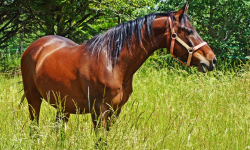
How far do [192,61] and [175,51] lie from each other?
20cm

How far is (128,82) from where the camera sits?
2.95 meters

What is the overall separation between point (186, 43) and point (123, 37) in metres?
0.67

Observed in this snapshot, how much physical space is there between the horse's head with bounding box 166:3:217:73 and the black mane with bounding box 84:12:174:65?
0.50 ft

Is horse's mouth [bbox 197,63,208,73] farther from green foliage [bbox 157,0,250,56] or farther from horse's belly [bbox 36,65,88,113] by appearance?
green foliage [bbox 157,0,250,56]

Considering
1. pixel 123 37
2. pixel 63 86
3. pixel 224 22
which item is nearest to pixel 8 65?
pixel 224 22

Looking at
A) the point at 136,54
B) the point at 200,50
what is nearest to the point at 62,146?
the point at 136,54

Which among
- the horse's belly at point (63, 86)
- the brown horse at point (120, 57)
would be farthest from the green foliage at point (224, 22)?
the horse's belly at point (63, 86)

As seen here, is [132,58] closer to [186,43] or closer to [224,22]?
[186,43]

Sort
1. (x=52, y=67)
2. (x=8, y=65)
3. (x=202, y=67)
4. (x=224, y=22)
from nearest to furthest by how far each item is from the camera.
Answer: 1. (x=202, y=67)
2. (x=52, y=67)
3. (x=224, y=22)
4. (x=8, y=65)

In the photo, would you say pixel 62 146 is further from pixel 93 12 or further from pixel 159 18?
pixel 93 12

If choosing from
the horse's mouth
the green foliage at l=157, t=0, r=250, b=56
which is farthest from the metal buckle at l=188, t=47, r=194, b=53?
the green foliage at l=157, t=0, r=250, b=56

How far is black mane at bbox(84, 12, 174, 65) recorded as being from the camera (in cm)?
286

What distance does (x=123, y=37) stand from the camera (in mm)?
2934

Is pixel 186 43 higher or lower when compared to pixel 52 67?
higher
